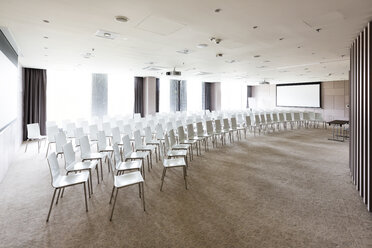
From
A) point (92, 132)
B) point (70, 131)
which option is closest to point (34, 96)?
point (70, 131)

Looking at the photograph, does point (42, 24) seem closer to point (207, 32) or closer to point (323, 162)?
point (207, 32)

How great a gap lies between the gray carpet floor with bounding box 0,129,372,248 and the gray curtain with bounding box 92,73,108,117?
6.88 meters

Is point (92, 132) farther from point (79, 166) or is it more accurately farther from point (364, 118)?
point (364, 118)

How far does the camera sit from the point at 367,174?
368cm

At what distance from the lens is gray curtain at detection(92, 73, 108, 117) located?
12.1 metres

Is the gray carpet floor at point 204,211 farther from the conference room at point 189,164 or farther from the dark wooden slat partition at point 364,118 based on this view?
the dark wooden slat partition at point 364,118

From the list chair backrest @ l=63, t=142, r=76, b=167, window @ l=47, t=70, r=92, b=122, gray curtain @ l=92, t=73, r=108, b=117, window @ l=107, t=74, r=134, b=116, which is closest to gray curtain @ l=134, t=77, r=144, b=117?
window @ l=107, t=74, r=134, b=116

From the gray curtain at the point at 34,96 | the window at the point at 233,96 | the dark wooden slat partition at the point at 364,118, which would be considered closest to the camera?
the dark wooden slat partition at the point at 364,118

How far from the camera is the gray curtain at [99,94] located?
478 inches

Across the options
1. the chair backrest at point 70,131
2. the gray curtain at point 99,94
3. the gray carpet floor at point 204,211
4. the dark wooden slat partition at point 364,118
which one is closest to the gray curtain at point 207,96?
the gray curtain at point 99,94

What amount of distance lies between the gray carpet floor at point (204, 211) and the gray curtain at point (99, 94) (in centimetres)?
688

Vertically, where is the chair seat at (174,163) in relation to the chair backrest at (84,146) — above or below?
below

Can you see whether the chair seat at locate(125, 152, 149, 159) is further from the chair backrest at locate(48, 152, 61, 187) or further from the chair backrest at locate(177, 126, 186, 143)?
the chair backrest at locate(177, 126, 186, 143)

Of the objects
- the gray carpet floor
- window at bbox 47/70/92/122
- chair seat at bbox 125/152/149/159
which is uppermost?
window at bbox 47/70/92/122
